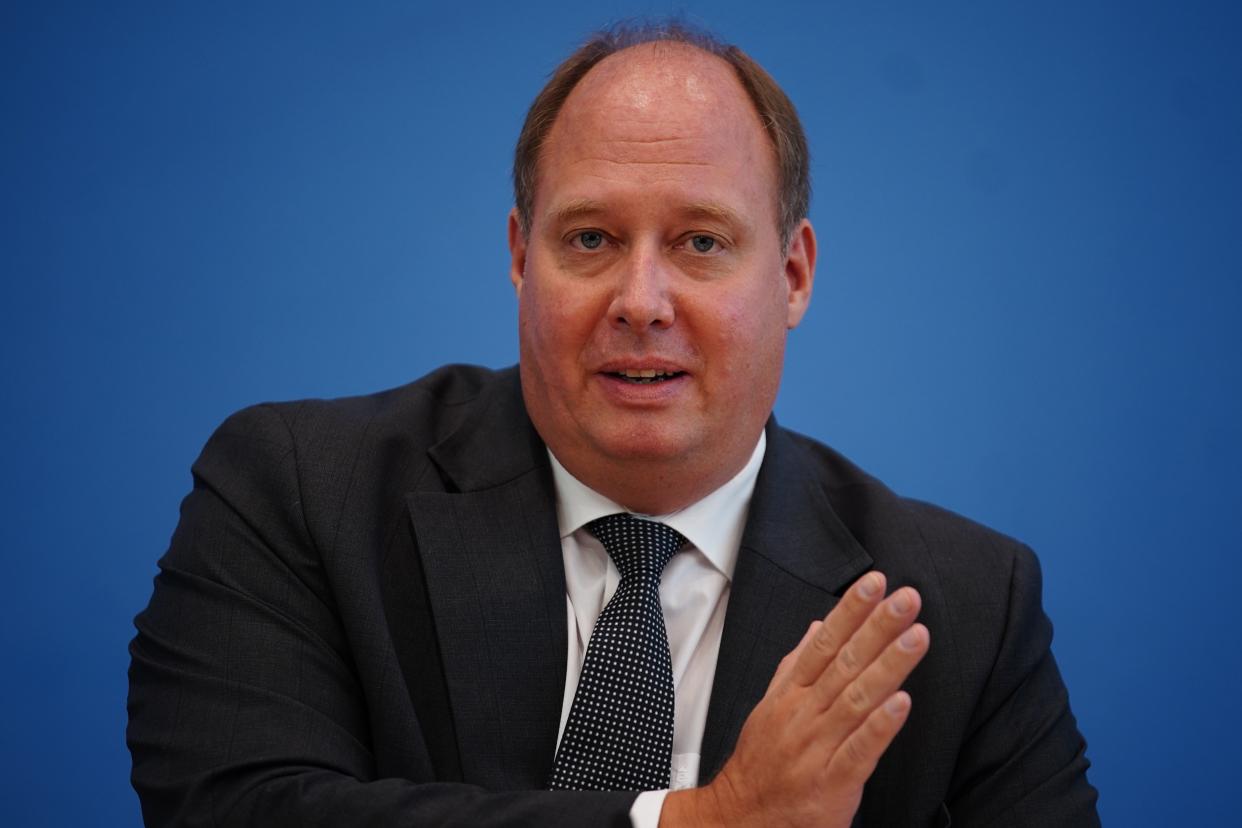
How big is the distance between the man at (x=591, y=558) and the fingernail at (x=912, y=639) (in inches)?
19.7

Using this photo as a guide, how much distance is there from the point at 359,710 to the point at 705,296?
2.90 feet

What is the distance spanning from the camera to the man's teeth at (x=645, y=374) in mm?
2291

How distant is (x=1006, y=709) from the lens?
2.40m

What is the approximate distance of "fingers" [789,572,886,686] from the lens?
67.6 inches

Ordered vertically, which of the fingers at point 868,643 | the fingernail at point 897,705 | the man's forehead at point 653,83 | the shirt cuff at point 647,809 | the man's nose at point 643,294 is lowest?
the shirt cuff at point 647,809

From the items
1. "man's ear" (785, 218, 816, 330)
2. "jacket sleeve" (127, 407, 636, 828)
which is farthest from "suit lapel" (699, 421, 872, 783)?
"jacket sleeve" (127, 407, 636, 828)

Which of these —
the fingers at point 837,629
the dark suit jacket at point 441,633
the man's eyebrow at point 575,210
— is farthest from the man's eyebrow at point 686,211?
the fingers at point 837,629

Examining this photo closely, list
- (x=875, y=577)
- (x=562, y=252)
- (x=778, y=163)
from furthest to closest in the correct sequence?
(x=778, y=163) → (x=562, y=252) → (x=875, y=577)

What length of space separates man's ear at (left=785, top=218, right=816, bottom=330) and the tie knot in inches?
20.4

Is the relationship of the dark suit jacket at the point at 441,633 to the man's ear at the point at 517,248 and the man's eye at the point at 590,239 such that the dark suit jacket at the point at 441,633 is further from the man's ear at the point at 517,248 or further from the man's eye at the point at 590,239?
the man's eye at the point at 590,239

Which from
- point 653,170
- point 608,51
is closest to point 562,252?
point 653,170

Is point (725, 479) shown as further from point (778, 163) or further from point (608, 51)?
point (608, 51)

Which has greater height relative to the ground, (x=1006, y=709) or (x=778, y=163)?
(x=778, y=163)

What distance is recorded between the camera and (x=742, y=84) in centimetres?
252
